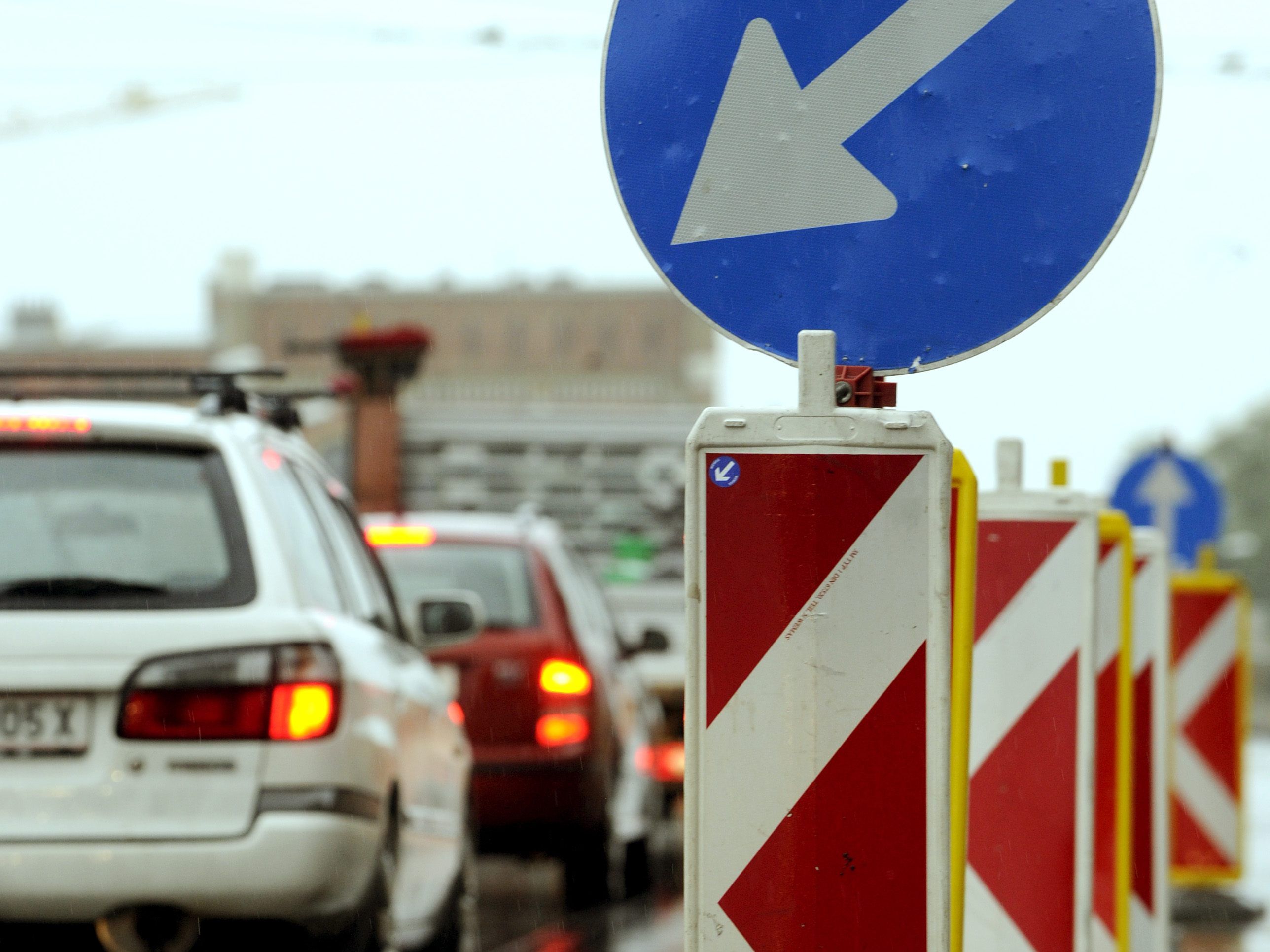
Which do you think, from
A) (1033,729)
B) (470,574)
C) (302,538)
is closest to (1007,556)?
(1033,729)

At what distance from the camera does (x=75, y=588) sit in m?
5.05

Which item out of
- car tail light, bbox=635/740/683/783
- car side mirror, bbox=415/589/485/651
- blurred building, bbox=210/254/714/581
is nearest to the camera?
car side mirror, bbox=415/589/485/651

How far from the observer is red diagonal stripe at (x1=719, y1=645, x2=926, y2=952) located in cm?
298

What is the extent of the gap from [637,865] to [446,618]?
5.00m

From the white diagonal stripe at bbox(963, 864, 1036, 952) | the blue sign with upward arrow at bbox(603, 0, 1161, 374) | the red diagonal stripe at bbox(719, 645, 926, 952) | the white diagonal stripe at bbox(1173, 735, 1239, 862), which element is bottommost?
the white diagonal stripe at bbox(1173, 735, 1239, 862)

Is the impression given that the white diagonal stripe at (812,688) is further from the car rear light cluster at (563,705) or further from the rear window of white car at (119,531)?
the car rear light cluster at (563,705)

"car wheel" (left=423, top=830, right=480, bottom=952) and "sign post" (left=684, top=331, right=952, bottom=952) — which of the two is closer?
"sign post" (left=684, top=331, right=952, bottom=952)

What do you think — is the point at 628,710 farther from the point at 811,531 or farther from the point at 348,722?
the point at 811,531

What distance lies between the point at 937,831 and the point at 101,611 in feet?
8.36

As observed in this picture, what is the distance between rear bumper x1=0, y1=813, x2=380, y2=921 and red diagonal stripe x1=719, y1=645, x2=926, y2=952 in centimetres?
208

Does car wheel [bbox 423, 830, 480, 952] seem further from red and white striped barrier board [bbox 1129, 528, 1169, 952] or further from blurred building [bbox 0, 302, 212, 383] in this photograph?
blurred building [bbox 0, 302, 212, 383]

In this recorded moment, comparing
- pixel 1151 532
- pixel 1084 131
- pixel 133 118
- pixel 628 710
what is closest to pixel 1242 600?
pixel 628 710

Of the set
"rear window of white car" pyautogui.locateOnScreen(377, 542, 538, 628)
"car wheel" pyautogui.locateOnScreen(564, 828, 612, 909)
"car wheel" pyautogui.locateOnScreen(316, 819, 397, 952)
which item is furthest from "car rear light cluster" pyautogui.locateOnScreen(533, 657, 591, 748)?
"car wheel" pyautogui.locateOnScreen(316, 819, 397, 952)

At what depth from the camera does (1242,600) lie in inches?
452
